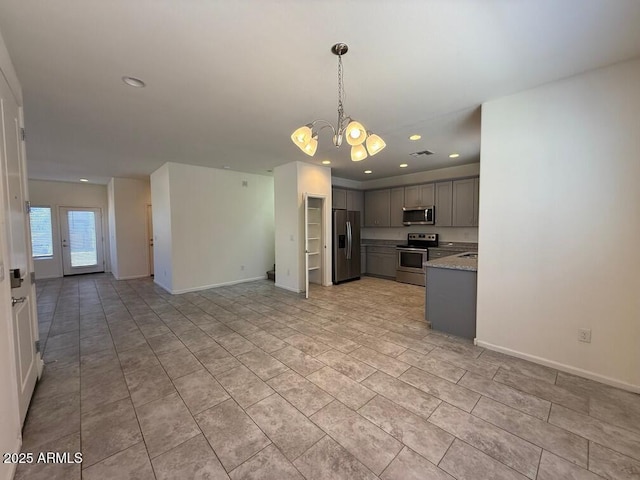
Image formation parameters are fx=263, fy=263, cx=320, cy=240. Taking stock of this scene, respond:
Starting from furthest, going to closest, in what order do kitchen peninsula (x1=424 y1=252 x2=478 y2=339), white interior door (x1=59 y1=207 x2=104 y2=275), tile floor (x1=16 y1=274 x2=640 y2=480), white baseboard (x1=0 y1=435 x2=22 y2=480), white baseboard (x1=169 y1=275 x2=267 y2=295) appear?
white interior door (x1=59 y1=207 x2=104 y2=275)
white baseboard (x1=169 y1=275 x2=267 y2=295)
kitchen peninsula (x1=424 y1=252 x2=478 y2=339)
tile floor (x1=16 y1=274 x2=640 y2=480)
white baseboard (x1=0 y1=435 x2=22 y2=480)

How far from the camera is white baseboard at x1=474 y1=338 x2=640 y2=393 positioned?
2.21m

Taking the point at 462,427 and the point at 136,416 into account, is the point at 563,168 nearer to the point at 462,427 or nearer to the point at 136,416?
the point at 462,427

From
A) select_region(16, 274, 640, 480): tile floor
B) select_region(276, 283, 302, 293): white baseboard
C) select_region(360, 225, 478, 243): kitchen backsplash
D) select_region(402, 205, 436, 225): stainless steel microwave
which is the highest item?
select_region(402, 205, 436, 225): stainless steel microwave

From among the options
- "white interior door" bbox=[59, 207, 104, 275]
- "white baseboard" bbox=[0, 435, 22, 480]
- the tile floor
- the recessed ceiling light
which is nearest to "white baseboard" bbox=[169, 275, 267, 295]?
the tile floor

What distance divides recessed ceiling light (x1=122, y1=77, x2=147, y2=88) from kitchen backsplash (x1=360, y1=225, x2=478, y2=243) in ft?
19.6

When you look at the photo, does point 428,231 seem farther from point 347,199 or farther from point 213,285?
point 213,285

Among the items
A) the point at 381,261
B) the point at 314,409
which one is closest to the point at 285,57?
the point at 314,409

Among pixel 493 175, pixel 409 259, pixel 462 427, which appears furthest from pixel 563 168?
pixel 409 259

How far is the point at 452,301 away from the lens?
10.7 ft

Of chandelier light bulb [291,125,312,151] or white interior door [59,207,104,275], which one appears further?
white interior door [59,207,104,275]

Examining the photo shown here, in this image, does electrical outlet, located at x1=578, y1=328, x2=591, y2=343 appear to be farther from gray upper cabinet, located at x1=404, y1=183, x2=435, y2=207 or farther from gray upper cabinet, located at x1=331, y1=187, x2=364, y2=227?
gray upper cabinet, located at x1=331, y1=187, x2=364, y2=227

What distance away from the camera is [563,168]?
242 cm

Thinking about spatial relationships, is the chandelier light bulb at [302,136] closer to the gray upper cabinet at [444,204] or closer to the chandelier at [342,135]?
the chandelier at [342,135]

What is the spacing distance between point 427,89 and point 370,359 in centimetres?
274
